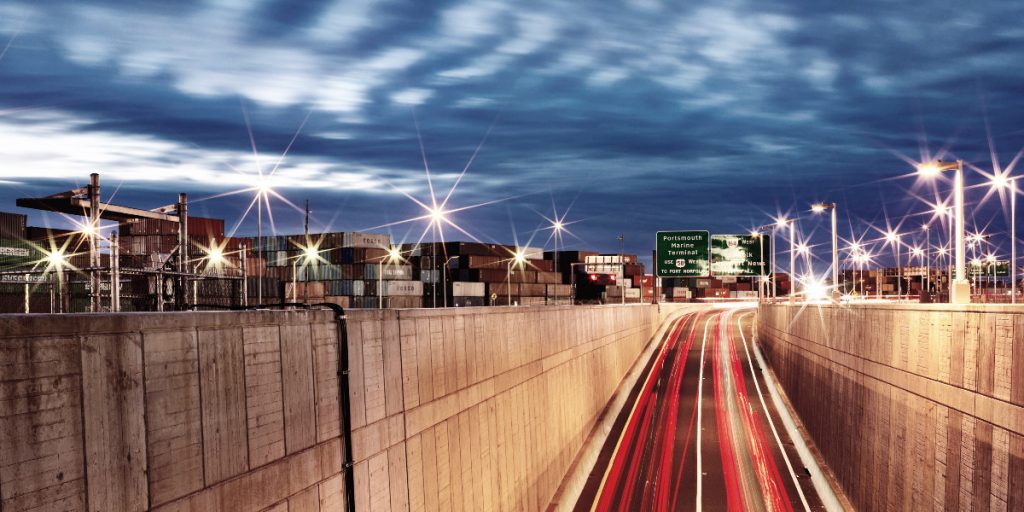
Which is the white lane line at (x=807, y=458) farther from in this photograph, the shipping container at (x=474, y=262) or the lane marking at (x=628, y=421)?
the shipping container at (x=474, y=262)

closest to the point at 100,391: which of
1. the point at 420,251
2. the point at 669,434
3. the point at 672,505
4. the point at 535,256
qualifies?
the point at 672,505

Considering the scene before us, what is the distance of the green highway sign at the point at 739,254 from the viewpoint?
70188mm

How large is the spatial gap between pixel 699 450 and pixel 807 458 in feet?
19.1

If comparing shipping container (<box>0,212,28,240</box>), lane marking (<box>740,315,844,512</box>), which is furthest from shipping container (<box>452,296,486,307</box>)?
shipping container (<box>0,212,28,240</box>)

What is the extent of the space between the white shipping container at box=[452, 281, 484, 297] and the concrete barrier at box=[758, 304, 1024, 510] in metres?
83.6

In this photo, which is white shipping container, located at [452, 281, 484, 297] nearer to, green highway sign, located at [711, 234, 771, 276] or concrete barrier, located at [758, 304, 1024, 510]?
green highway sign, located at [711, 234, 771, 276]

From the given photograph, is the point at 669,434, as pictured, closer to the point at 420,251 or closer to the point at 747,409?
the point at 747,409

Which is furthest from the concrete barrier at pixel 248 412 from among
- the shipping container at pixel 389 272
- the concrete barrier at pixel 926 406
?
the shipping container at pixel 389 272

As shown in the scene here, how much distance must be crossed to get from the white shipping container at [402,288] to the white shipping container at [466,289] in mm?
7453

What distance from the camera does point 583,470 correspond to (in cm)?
3756

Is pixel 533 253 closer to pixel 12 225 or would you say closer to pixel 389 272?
pixel 389 272

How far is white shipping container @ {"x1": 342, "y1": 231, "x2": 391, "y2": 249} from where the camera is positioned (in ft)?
381

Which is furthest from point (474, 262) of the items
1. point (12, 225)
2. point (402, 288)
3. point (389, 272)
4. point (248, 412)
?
point (248, 412)

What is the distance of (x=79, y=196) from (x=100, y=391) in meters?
18.2
